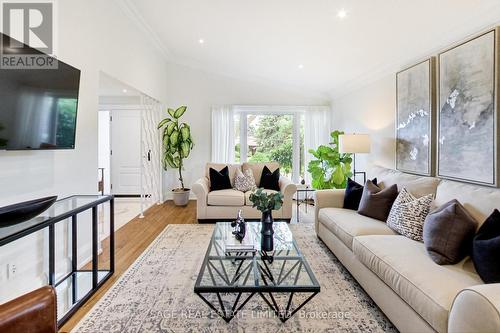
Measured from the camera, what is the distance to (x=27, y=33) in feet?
7.34

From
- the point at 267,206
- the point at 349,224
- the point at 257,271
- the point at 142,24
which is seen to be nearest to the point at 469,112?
the point at 349,224

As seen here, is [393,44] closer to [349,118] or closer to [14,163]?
[349,118]

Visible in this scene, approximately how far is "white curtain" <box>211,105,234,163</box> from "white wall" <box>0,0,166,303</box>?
6.72 ft

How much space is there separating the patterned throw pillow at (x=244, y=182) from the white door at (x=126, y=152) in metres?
Answer: 3.08

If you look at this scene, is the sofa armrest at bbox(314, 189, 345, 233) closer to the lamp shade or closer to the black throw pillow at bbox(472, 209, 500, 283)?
the lamp shade

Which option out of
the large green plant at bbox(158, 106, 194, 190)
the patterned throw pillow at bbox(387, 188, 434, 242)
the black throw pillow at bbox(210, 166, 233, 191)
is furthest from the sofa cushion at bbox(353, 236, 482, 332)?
the large green plant at bbox(158, 106, 194, 190)

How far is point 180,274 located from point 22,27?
2424mm

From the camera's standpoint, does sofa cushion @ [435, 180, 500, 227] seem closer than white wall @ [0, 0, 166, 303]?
Yes

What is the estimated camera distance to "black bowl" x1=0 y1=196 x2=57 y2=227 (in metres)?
1.62

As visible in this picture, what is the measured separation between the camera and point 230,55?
17.5 ft

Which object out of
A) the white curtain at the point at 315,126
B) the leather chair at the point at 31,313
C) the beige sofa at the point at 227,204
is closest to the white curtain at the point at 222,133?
the white curtain at the point at 315,126

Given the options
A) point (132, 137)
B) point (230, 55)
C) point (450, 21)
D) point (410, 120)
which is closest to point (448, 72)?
point (450, 21)

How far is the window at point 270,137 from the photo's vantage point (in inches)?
254

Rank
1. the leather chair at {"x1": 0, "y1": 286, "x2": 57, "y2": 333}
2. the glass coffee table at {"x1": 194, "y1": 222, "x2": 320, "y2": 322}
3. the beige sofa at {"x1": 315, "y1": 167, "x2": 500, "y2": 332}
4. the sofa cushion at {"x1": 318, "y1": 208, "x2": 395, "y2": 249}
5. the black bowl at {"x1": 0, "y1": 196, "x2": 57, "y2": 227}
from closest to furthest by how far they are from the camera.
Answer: the leather chair at {"x1": 0, "y1": 286, "x2": 57, "y2": 333} < the beige sofa at {"x1": 315, "y1": 167, "x2": 500, "y2": 332} < the black bowl at {"x1": 0, "y1": 196, "x2": 57, "y2": 227} < the glass coffee table at {"x1": 194, "y1": 222, "x2": 320, "y2": 322} < the sofa cushion at {"x1": 318, "y1": 208, "x2": 395, "y2": 249}
